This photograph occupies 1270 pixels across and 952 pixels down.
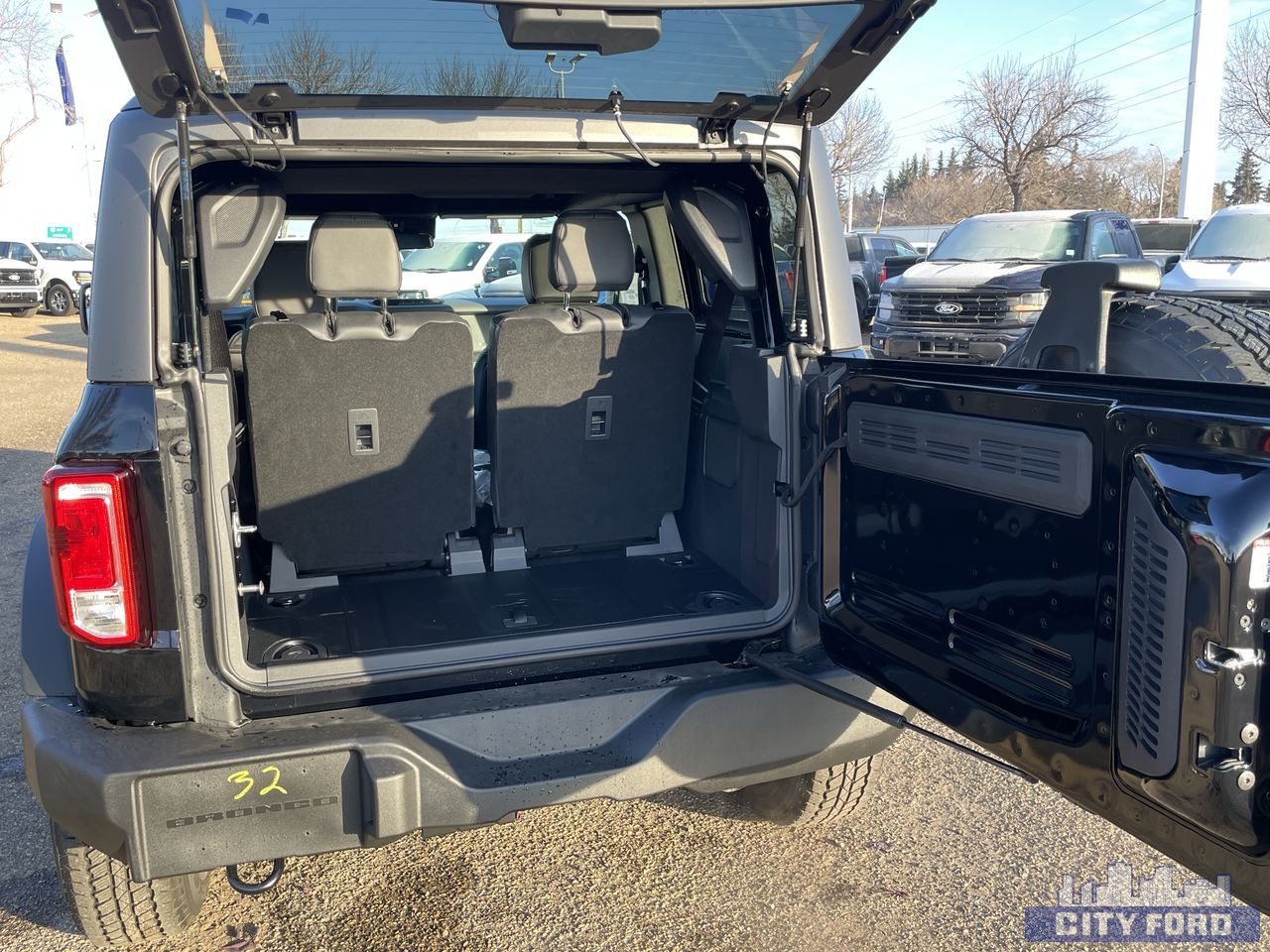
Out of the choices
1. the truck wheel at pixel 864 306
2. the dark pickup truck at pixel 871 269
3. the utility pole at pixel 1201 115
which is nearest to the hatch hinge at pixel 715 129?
the dark pickup truck at pixel 871 269

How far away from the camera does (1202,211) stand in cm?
2673

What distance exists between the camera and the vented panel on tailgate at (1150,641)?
154cm

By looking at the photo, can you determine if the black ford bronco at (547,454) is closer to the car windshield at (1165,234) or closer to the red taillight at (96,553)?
the red taillight at (96,553)

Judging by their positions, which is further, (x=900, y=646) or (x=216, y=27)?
(x=900, y=646)

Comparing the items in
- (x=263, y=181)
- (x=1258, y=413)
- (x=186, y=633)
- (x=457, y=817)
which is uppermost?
(x=263, y=181)

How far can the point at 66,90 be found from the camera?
41375 millimetres

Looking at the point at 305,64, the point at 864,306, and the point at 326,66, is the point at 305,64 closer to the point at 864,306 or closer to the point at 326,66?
the point at 326,66

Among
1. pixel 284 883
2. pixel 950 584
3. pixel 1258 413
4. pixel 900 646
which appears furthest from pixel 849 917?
pixel 1258 413

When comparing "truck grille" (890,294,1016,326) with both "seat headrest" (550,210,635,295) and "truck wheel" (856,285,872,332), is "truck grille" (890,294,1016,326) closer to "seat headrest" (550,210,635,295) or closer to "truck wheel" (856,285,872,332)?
"truck wheel" (856,285,872,332)

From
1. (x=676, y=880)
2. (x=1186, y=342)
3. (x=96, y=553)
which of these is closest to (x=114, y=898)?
(x=96, y=553)

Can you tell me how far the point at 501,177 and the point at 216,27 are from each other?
125cm

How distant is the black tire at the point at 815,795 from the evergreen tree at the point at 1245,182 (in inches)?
2176

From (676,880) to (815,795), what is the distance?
0.49m

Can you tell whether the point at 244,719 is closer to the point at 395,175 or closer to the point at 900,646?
the point at 900,646
